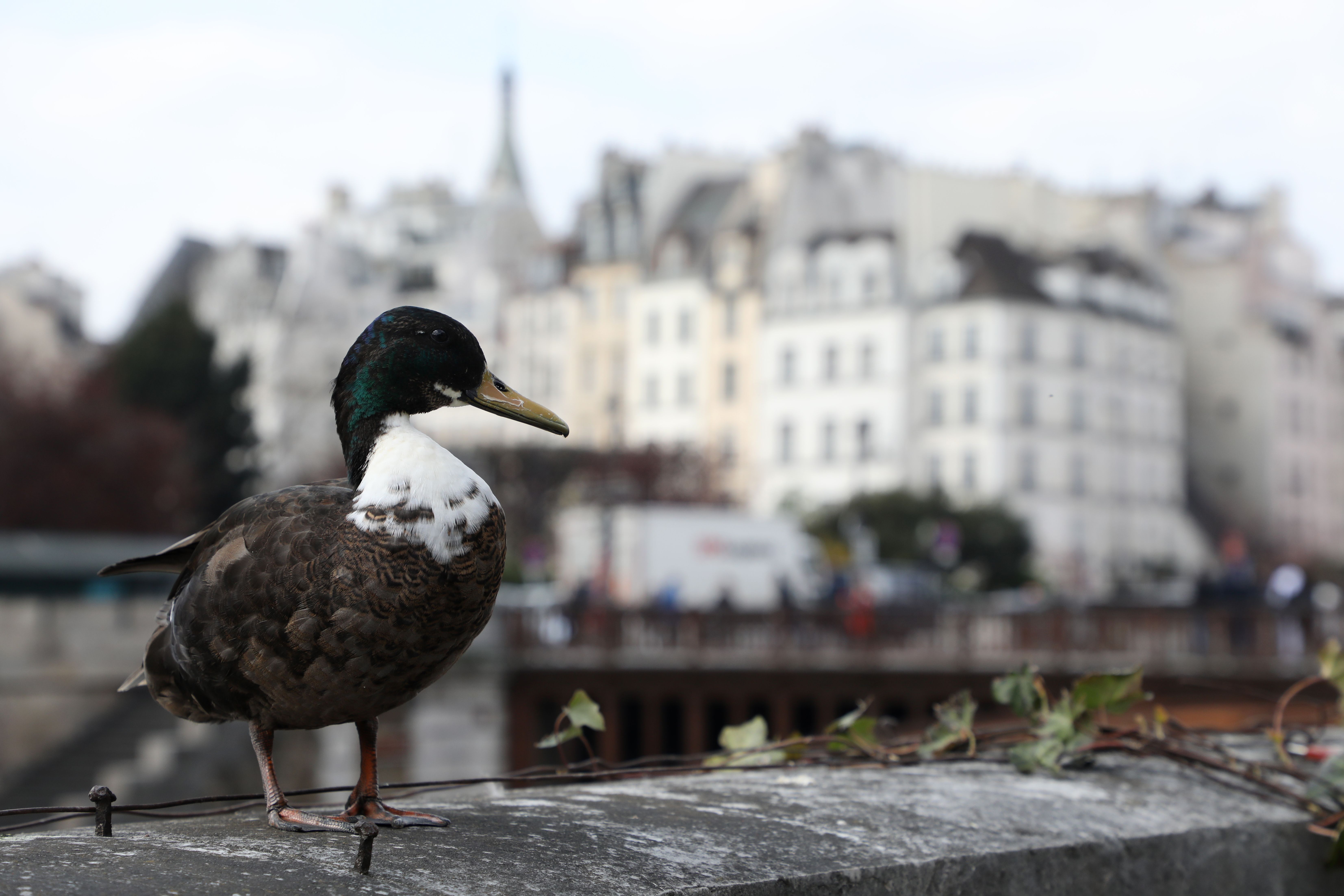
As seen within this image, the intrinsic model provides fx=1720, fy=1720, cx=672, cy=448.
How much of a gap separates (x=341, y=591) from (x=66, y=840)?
0.56 m

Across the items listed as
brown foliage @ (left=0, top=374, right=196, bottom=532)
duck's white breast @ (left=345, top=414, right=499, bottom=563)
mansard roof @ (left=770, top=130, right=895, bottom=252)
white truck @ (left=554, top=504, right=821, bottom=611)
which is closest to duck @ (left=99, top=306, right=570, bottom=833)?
duck's white breast @ (left=345, top=414, right=499, bottom=563)

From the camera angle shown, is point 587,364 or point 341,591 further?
point 587,364

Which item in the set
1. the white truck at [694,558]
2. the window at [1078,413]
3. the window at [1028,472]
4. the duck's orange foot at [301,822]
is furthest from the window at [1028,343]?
the duck's orange foot at [301,822]

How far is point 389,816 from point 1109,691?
1490mm

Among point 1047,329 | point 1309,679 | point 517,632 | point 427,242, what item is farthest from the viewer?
point 427,242

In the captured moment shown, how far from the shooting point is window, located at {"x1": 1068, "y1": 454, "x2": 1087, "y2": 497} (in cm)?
6562

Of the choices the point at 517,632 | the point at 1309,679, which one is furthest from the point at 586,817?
the point at 517,632

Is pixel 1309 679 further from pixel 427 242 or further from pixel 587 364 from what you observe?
pixel 427 242

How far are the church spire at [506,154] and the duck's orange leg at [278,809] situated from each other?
3562 inches

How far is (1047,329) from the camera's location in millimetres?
65562

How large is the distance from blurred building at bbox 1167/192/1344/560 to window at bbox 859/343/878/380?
15.3 meters

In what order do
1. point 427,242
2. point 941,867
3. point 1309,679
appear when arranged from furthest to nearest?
point 427,242 → point 1309,679 → point 941,867

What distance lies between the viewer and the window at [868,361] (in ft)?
217

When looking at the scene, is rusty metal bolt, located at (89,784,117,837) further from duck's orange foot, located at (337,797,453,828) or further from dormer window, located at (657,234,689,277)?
dormer window, located at (657,234,689,277)
